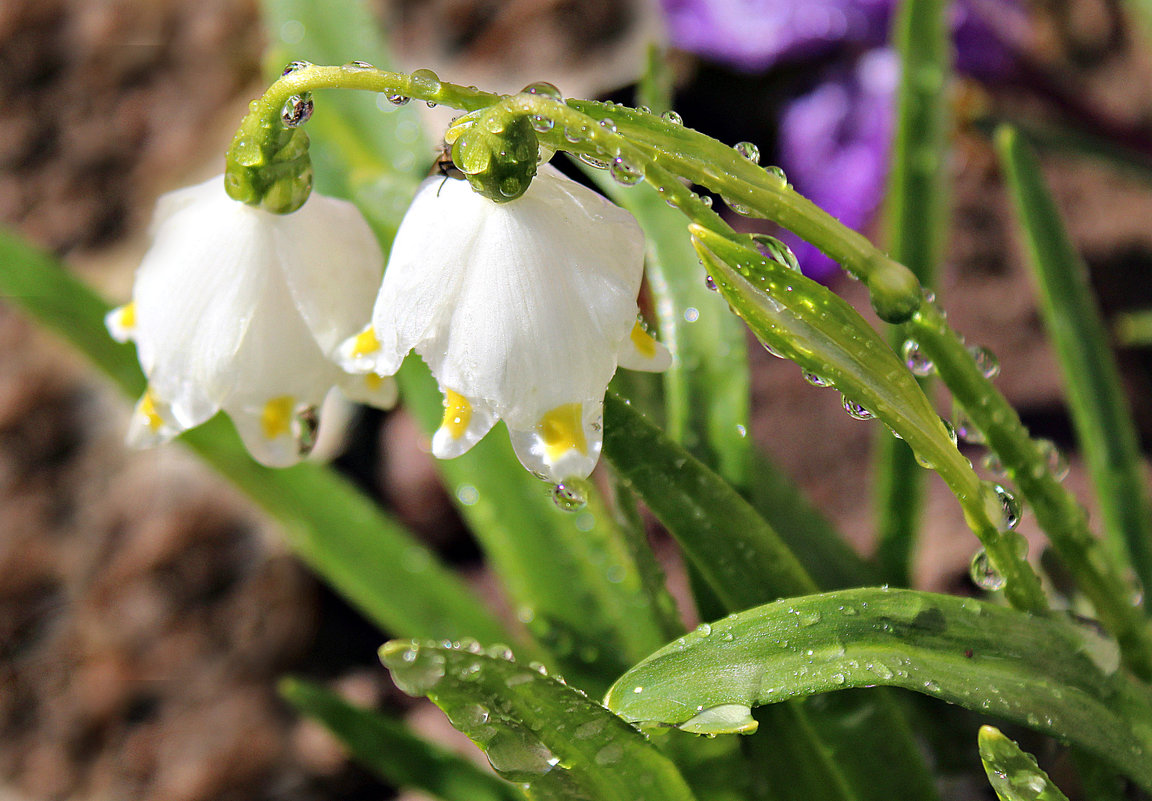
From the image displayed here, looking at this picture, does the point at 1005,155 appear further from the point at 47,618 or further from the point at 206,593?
the point at 47,618

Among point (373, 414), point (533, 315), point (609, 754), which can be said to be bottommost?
point (373, 414)

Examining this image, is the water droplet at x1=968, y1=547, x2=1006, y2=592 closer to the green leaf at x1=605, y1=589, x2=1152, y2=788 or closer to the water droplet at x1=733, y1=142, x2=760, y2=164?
the green leaf at x1=605, y1=589, x2=1152, y2=788

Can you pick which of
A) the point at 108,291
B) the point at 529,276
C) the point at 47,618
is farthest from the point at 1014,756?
the point at 108,291

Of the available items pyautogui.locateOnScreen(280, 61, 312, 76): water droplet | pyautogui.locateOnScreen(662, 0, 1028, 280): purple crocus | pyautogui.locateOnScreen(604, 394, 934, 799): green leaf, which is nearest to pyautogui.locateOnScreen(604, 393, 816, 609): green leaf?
pyautogui.locateOnScreen(604, 394, 934, 799): green leaf

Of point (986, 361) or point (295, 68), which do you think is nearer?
point (295, 68)

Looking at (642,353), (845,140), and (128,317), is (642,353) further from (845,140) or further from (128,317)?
(845,140)

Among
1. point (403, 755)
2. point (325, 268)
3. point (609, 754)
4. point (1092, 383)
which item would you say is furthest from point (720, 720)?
point (1092, 383)
